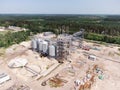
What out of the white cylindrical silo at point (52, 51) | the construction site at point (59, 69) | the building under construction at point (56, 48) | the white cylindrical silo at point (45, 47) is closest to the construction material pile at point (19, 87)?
the construction site at point (59, 69)

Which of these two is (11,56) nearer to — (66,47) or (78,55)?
(66,47)

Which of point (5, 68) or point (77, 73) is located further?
point (5, 68)

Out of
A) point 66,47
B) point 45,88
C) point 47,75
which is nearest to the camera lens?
point 45,88

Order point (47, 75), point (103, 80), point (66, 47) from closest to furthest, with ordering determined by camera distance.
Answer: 1. point (103, 80)
2. point (47, 75)
3. point (66, 47)

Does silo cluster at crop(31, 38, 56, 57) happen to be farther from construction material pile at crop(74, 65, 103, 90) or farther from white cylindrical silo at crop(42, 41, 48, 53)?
construction material pile at crop(74, 65, 103, 90)

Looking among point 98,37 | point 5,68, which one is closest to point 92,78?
point 5,68

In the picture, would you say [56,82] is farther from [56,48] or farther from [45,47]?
[45,47]

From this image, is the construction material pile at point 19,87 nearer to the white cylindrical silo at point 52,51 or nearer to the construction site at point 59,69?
the construction site at point 59,69

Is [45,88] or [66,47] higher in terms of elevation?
[66,47]
